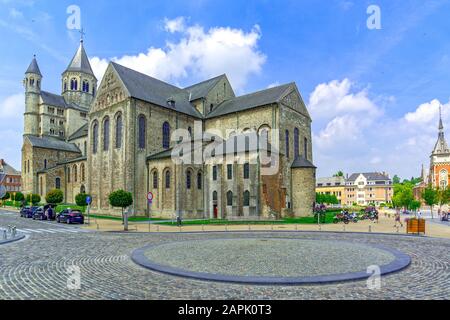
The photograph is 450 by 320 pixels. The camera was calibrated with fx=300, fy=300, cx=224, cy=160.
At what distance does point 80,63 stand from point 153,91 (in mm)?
42599

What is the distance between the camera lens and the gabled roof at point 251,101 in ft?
141

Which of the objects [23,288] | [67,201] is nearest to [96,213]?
[67,201]

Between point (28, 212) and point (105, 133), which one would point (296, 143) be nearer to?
point (105, 133)

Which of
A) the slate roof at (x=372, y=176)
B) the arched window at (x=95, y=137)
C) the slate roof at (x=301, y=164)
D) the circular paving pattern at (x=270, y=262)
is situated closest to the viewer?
the circular paving pattern at (x=270, y=262)

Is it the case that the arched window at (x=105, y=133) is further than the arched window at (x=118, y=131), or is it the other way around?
the arched window at (x=105, y=133)

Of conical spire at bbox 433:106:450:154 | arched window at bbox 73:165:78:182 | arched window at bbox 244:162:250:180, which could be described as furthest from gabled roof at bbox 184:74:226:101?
conical spire at bbox 433:106:450:154

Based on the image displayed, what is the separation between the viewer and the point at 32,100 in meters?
71.0

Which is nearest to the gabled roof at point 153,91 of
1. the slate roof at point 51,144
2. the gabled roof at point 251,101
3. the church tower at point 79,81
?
the gabled roof at point 251,101

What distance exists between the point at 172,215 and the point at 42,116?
170ft

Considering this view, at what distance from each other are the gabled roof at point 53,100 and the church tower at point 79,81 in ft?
4.39

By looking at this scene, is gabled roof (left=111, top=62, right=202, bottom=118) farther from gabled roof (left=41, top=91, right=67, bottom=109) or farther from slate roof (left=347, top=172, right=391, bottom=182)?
slate roof (left=347, top=172, right=391, bottom=182)

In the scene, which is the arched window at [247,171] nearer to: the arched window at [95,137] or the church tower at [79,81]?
the arched window at [95,137]

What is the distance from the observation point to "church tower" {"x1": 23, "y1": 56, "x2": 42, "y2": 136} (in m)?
70.3
